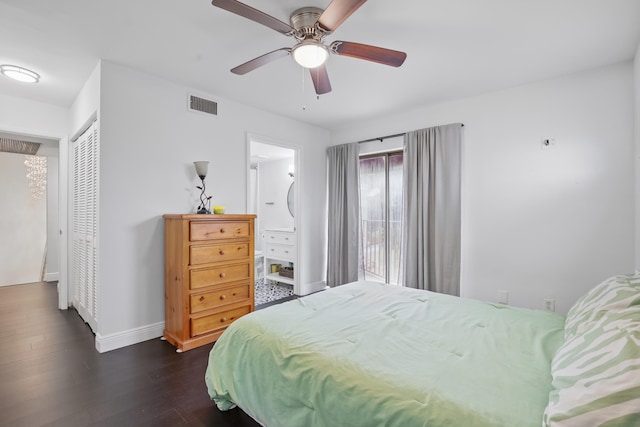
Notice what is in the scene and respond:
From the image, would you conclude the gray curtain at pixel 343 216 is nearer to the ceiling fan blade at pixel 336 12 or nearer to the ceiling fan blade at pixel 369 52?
the ceiling fan blade at pixel 369 52

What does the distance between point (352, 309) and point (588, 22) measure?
8.35ft

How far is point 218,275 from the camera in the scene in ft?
9.28

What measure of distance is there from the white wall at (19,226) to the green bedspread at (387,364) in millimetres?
5293

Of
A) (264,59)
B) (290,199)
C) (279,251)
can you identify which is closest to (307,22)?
(264,59)

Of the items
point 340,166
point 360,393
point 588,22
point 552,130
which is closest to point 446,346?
point 360,393

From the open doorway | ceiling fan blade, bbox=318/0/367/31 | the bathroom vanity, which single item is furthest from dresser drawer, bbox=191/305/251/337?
the open doorway

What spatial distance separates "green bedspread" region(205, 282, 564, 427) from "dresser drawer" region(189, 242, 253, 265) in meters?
1.11

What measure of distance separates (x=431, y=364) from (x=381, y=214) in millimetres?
3059

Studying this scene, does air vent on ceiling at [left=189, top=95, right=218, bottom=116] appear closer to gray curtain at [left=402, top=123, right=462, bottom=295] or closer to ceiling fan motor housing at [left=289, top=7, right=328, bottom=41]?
ceiling fan motor housing at [left=289, top=7, right=328, bottom=41]

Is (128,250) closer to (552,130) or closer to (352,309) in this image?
(352,309)

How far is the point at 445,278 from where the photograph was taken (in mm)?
3418

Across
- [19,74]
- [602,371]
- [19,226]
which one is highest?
[19,74]

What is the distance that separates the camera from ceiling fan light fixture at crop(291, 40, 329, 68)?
191 centimetres

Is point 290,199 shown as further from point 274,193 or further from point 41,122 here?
point 41,122
